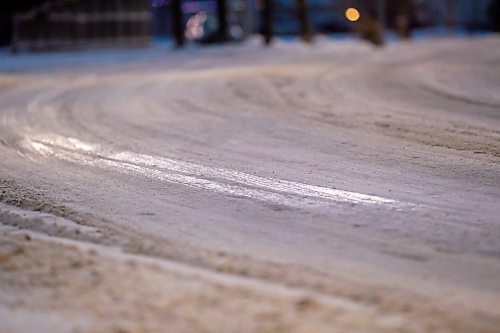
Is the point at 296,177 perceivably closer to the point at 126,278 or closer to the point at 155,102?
the point at 126,278

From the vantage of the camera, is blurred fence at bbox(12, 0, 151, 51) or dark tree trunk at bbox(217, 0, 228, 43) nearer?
blurred fence at bbox(12, 0, 151, 51)

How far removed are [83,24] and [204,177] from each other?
3190 centimetres

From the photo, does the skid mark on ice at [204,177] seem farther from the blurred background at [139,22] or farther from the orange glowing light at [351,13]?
the orange glowing light at [351,13]

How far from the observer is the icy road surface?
4.86m

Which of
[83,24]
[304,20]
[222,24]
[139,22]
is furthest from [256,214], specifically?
[139,22]

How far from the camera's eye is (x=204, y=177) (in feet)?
28.0

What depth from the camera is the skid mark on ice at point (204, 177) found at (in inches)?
291

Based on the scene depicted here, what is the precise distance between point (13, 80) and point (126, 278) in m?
17.9

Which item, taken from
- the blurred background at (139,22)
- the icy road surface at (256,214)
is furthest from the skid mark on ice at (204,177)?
the blurred background at (139,22)

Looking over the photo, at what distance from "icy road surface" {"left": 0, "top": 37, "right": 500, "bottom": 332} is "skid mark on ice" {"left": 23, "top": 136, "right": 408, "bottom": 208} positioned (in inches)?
1.4

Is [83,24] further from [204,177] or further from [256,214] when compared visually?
[256,214]

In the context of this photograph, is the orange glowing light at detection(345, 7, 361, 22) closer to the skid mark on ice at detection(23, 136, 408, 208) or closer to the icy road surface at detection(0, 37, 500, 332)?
the icy road surface at detection(0, 37, 500, 332)

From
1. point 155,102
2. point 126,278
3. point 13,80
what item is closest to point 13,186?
point 126,278

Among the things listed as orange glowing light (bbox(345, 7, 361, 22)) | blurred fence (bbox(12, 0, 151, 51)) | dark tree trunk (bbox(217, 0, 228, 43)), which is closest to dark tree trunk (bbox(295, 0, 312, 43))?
dark tree trunk (bbox(217, 0, 228, 43))
